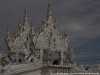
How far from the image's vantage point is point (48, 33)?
39.4 metres

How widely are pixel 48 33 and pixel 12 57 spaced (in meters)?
6.33

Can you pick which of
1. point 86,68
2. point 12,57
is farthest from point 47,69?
point 12,57

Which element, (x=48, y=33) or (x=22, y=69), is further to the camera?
(x=48, y=33)

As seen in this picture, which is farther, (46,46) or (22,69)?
(46,46)

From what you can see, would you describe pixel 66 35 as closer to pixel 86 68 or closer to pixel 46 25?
pixel 46 25

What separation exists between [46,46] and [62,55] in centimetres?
321

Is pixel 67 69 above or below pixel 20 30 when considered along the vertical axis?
below

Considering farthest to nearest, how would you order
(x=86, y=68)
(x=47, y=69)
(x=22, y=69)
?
(x=86, y=68)
(x=47, y=69)
(x=22, y=69)

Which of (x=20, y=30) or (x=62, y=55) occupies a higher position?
(x=20, y=30)

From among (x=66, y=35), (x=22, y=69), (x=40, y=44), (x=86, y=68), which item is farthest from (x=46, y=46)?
(x=22, y=69)

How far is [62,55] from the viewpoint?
133ft

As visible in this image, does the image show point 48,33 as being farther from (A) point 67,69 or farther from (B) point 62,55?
(A) point 67,69

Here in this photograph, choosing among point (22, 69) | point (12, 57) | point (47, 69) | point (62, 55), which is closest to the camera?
point (22, 69)

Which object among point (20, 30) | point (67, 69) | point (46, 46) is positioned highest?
point (20, 30)
